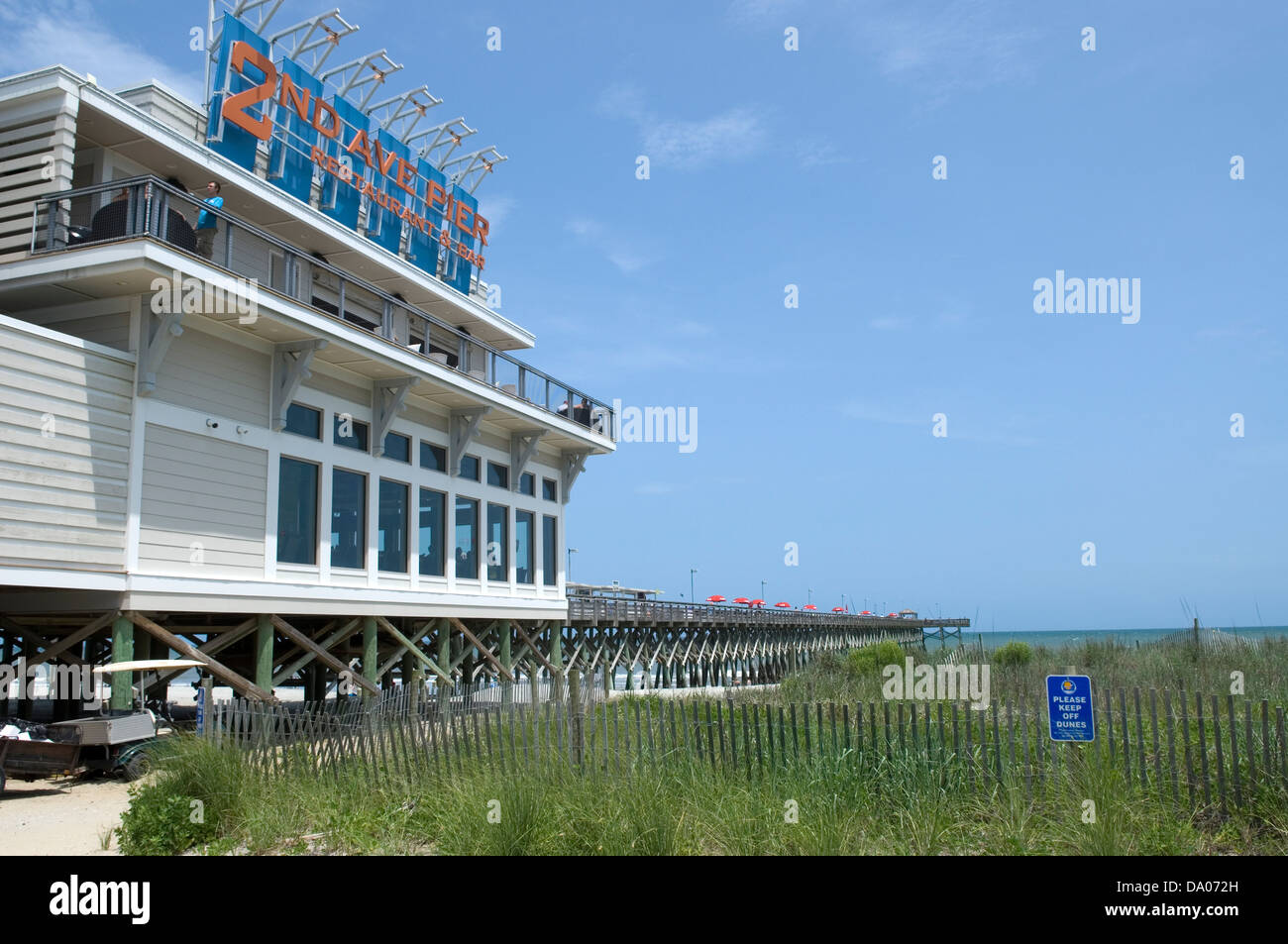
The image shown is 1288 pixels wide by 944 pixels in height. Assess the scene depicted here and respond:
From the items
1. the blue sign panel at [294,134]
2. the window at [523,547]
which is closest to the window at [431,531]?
the window at [523,547]

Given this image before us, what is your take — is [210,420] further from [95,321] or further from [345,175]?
[345,175]

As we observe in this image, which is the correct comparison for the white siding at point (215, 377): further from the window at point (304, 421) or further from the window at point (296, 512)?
the window at point (296, 512)

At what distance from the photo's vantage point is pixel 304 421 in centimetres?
1833

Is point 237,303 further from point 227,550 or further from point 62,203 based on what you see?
point 227,550

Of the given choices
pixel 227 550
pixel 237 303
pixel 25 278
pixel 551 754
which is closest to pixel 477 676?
pixel 227 550

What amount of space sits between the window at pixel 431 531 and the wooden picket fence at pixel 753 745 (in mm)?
9204

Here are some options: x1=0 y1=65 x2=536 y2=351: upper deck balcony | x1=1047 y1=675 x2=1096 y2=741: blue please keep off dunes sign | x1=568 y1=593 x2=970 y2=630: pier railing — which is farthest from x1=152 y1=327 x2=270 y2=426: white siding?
x1=568 y1=593 x2=970 y2=630: pier railing

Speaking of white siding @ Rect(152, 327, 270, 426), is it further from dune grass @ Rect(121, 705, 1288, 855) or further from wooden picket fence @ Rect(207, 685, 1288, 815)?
dune grass @ Rect(121, 705, 1288, 855)

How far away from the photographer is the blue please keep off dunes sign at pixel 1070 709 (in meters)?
8.45

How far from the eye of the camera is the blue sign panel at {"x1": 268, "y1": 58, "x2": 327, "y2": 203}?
20.0 m

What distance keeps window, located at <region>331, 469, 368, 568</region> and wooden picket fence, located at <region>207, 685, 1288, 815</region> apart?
21.6 feet

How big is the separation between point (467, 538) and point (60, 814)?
12.3 m

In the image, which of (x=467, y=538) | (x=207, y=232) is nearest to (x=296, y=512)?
(x=207, y=232)
